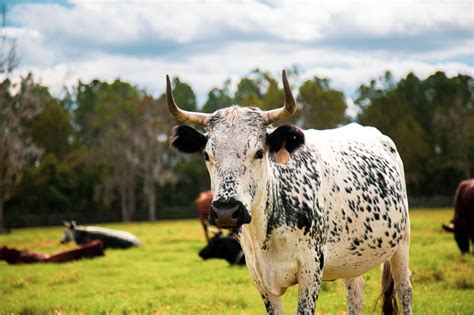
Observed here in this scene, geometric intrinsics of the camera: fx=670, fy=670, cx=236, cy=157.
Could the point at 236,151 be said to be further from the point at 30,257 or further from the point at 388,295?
the point at 30,257

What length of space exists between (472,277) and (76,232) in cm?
1435

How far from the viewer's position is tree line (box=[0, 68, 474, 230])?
183ft

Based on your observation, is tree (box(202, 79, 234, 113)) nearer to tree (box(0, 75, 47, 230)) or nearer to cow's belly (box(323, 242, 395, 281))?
tree (box(0, 75, 47, 230))

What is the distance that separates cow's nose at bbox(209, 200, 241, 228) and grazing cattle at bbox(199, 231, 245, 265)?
9237 millimetres

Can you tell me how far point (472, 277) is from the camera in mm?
10844

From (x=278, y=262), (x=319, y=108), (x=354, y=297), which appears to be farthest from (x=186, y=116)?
(x=319, y=108)

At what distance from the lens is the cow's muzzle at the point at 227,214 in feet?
16.1

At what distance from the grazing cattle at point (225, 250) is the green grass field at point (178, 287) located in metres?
0.22

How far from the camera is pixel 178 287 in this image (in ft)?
38.2

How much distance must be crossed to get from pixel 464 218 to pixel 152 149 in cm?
4244

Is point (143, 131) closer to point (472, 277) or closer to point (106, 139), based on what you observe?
point (106, 139)

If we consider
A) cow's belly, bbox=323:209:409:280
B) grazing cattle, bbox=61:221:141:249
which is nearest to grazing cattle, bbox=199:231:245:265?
grazing cattle, bbox=61:221:141:249

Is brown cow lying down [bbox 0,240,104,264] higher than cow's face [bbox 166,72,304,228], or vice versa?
cow's face [bbox 166,72,304,228]

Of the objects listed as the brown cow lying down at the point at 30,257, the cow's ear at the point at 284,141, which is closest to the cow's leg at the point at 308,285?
the cow's ear at the point at 284,141
